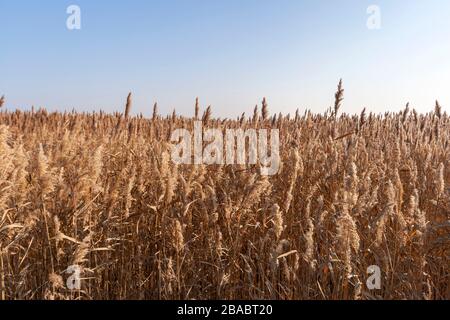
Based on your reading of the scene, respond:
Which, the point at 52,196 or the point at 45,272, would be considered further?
the point at 52,196

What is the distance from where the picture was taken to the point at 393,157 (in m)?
3.57

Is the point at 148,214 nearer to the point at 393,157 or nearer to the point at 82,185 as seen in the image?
the point at 82,185

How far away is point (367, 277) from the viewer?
1.91 m

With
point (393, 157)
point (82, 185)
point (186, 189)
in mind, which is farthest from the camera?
point (393, 157)

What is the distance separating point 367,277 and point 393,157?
1.96m

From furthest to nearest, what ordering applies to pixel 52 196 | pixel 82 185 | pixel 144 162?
pixel 144 162
pixel 52 196
pixel 82 185

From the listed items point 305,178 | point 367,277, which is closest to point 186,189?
point 367,277

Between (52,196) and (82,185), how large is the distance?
480 mm
